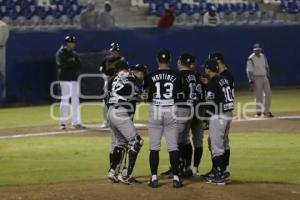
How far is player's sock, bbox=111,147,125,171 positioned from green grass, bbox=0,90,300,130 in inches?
328

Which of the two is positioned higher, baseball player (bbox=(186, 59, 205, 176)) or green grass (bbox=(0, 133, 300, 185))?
baseball player (bbox=(186, 59, 205, 176))

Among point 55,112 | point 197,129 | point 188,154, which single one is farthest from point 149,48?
point 188,154

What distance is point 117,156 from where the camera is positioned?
12453 mm

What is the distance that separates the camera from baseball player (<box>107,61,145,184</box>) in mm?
12195

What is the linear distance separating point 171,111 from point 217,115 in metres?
0.78

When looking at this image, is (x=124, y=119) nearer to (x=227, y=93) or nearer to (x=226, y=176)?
(x=227, y=93)

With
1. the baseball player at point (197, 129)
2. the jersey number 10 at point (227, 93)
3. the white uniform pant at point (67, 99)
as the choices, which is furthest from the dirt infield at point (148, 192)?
the white uniform pant at point (67, 99)

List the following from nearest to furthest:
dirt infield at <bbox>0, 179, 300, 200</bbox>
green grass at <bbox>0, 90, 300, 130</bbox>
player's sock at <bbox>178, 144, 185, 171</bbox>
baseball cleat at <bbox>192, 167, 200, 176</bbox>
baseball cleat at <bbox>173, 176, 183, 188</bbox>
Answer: dirt infield at <bbox>0, 179, 300, 200</bbox>, baseball cleat at <bbox>173, 176, 183, 188</bbox>, player's sock at <bbox>178, 144, 185, 171</bbox>, baseball cleat at <bbox>192, 167, 200, 176</bbox>, green grass at <bbox>0, 90, 300, 130</bbox>

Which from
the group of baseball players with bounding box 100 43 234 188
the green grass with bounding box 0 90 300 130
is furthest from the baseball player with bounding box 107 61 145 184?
Answer: the green grass with bounding box 0 90 300 130

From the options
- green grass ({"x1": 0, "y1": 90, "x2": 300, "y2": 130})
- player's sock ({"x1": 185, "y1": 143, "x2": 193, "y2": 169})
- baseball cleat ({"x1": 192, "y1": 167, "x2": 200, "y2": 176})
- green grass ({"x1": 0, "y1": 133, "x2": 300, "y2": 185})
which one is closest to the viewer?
player's sock ({"x1": 185, "y1": 143, "x2": 193, "y2": 169})

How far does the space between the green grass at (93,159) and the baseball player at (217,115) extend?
69cm

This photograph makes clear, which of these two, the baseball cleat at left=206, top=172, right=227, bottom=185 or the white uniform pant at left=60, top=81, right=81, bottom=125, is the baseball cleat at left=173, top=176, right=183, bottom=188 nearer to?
the baseball cleat at left=206, top=172, right=227, bottom=185

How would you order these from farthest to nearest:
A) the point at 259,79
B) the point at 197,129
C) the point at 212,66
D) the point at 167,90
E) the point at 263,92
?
the point at 263,92 < the point at 259,79 < the point at 197,129 < the point at 212,66 < the point at 167,90

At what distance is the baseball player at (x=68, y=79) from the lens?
19.2 metres
